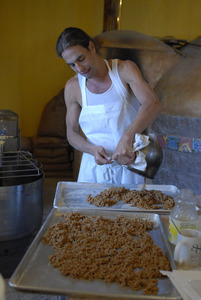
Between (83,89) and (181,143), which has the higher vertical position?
(83,89)

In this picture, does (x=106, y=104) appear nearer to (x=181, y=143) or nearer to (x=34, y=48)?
(x=181, y=143)

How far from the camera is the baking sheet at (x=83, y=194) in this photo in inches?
61.5

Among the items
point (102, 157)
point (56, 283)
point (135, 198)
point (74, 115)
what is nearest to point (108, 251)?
point (56, 283)

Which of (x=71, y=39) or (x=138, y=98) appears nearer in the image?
(x=71, y=39)

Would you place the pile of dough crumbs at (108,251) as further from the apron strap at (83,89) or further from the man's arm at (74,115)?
the apron strap at (83,89)

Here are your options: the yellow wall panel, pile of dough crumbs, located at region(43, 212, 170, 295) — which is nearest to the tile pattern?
pile of dough crumbs, located at region(43, 212, 170, 295)

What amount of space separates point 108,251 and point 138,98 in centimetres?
113

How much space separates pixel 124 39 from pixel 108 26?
0.88m

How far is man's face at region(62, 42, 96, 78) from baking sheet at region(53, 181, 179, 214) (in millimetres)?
713

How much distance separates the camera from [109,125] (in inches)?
81.2

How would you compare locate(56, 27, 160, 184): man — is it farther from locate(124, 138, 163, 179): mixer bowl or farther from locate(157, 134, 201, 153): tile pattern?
locate(157, 134, 201, 153): tile pattern

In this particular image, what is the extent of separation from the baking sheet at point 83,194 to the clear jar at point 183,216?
0.32 m

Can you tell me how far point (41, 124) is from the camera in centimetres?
516


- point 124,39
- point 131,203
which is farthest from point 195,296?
point 124,39
